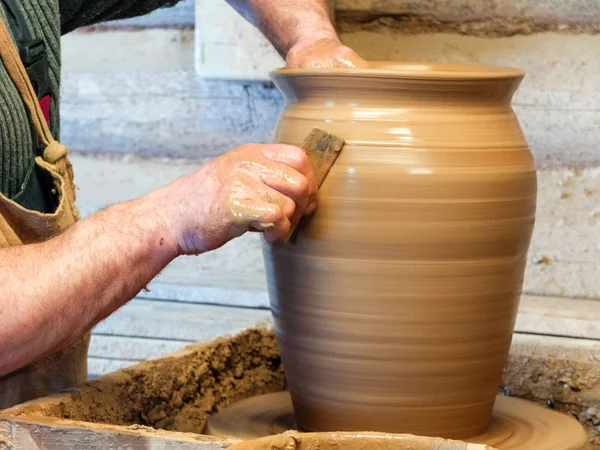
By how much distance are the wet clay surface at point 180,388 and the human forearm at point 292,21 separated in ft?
1.56

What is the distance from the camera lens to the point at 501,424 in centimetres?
122

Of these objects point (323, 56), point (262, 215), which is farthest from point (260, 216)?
point (323, 56)

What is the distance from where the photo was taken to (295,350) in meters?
1.15

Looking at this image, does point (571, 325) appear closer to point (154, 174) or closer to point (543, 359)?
point (543, 359)

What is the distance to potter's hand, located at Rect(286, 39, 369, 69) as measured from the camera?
1.16m

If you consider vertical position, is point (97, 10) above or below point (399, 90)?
above

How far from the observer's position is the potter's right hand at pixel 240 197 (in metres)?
0.98

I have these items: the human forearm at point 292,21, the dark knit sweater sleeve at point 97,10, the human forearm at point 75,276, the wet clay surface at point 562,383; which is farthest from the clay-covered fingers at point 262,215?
the dark knit sweater sleeve at point 97,10

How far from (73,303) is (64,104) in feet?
4.08

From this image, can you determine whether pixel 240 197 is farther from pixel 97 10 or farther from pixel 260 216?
pixel 97 10

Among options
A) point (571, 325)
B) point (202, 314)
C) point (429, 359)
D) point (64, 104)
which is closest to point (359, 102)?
point (429, 359)

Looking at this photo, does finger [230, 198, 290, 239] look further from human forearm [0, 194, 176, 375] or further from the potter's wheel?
the potter's wheel

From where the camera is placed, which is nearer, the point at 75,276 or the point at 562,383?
the point at 75,276

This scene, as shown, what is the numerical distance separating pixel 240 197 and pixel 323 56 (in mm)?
302
